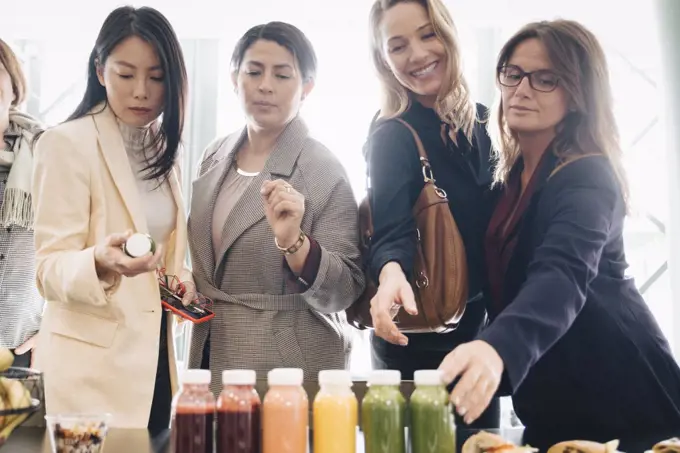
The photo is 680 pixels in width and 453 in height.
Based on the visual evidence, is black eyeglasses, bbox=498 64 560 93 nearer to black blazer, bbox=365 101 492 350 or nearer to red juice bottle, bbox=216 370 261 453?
black blazer, bbox=365 101 492 350

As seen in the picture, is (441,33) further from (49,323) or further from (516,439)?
(49,323)

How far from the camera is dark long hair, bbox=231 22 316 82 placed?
5.03 feet

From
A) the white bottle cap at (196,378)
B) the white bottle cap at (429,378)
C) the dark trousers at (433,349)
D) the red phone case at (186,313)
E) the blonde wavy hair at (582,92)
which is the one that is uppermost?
the blonde wavy hair at (582,92)

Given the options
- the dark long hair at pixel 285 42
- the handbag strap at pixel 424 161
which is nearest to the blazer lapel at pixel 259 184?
the dark long hair at pixel 285 42

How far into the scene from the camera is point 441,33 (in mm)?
1450

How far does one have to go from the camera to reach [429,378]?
2.96ft

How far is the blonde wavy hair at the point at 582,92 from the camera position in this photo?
1268mm

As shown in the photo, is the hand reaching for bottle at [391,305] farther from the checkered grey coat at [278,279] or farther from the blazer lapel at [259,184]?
the blazer lapel at [259,184]

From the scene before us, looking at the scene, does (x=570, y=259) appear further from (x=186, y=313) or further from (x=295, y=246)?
(x=186, y=313)

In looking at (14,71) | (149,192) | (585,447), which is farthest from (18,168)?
(585,447)

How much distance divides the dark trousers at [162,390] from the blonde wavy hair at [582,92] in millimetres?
823

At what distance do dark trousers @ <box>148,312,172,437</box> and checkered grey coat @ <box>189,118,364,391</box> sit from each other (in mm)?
59

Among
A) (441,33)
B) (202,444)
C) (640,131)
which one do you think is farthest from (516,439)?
(640,131)

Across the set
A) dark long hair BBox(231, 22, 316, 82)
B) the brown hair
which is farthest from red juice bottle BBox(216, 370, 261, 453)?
the brown hair
